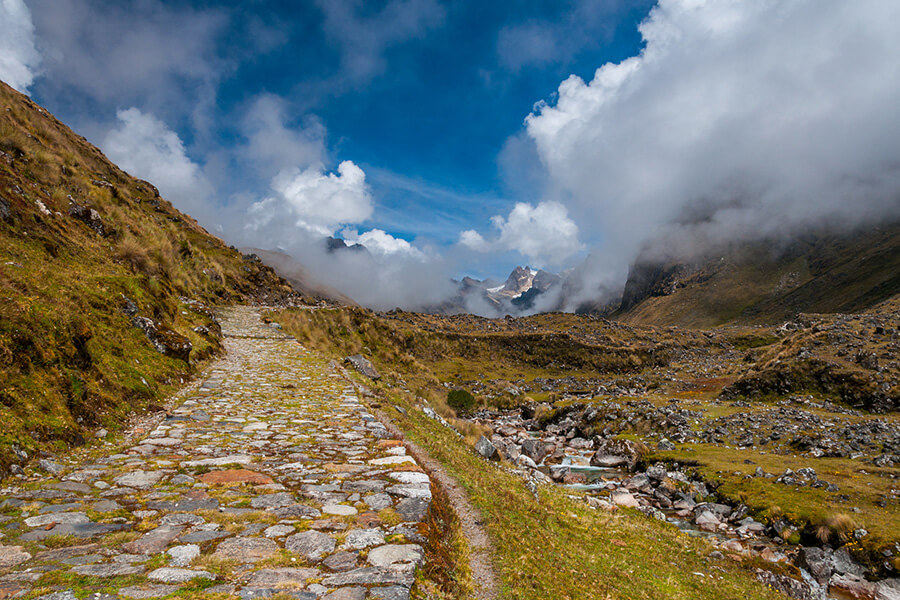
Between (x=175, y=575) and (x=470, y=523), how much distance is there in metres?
4.29

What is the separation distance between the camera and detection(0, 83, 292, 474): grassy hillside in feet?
22.0

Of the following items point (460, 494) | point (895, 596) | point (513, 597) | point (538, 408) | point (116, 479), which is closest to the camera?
point (513, 597)

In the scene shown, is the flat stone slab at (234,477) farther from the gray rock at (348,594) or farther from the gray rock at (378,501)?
the gray rock at (348,594)

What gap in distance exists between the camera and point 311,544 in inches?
174

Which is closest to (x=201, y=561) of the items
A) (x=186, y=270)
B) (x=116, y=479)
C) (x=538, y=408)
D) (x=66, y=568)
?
(x=66, y=568)

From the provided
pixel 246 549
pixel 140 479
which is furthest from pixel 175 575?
pixel 140 479

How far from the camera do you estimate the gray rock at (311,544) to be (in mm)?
4199

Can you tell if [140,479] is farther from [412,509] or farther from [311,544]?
[412,509]

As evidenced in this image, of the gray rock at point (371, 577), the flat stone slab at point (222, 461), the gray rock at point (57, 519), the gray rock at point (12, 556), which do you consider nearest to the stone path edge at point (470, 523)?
the gray rock at point (371, 577)

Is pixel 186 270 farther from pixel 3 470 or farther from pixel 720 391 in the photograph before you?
pixel 720 391

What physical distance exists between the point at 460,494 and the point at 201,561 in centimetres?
485

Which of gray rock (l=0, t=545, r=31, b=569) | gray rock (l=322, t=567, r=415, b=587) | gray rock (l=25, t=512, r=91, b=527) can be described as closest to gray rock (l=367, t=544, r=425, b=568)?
gray rock (l=322, t=567, r=415, b=587)

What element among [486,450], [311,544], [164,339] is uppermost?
[164,339]

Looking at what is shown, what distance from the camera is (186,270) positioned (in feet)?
94.0
